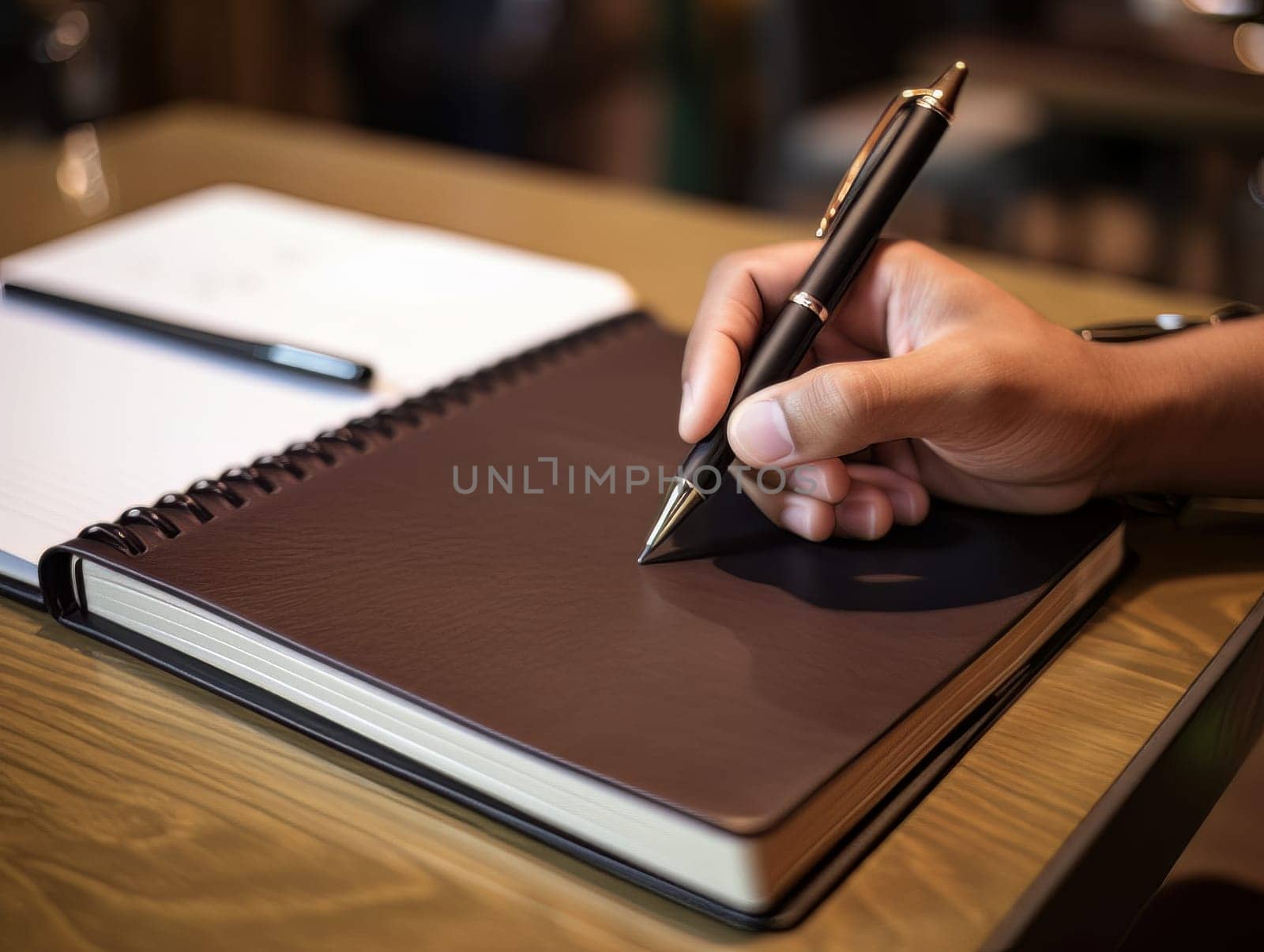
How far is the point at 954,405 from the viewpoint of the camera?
1.60 ft

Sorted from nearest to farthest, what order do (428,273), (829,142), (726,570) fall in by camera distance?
1. (726,570)
2. (428,273)
3. (829,142)

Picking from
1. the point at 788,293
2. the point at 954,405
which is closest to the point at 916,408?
the point at 954,405

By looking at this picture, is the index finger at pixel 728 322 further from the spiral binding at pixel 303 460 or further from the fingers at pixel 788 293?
the spiral binding at pixel 303 460

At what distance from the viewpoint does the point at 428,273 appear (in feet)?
2.63

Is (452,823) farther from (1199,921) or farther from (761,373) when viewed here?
(1199,921)

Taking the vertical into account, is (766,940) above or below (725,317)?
below

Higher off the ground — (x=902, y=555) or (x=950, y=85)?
(x=950, y=85)

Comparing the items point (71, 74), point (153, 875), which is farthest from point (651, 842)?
point (71, 74)

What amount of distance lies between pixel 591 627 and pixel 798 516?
0.34 feet

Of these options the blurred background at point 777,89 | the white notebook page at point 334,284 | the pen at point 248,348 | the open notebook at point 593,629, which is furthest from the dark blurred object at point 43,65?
the open notebook at point 593,629

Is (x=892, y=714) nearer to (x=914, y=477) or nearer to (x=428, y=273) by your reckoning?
(x=914, y=477)

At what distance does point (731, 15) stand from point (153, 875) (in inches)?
108

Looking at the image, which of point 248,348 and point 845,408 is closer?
point 845,408

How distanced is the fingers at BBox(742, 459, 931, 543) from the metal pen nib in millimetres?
26
